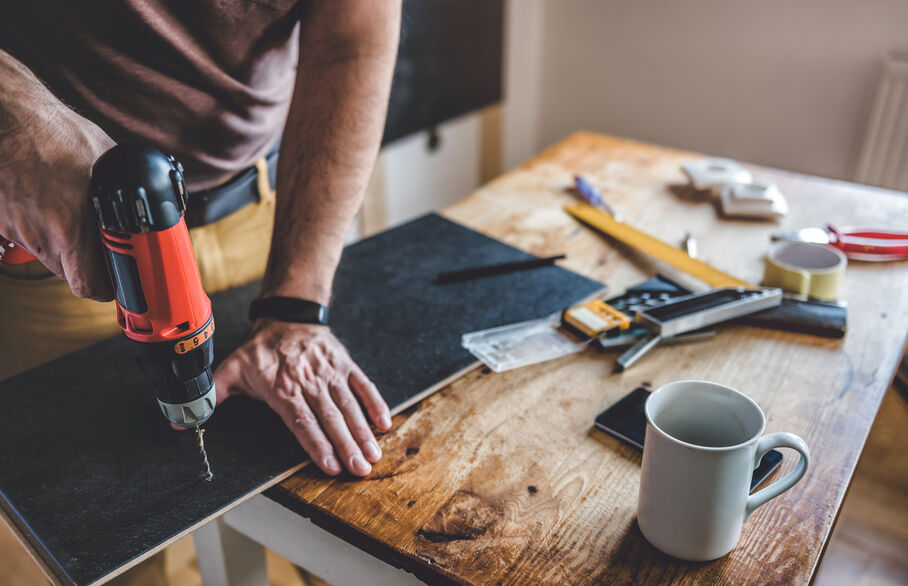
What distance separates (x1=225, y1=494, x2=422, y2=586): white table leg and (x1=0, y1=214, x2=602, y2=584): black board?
0.27 ft

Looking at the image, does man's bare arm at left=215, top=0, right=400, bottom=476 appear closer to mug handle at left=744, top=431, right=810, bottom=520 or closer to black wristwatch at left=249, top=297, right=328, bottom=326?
black wristwatch at left=249, top=297, right=328, bottom=326

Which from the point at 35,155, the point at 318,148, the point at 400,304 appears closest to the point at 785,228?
the point at 400,304

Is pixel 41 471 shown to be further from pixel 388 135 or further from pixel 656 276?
pixel 388 135

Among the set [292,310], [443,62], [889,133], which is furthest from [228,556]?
[889,133]

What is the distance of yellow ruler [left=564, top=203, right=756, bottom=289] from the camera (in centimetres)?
100

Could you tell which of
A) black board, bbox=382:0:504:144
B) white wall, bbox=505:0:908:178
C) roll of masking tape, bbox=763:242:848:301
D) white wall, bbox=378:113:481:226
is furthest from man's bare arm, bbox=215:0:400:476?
white wall, bbox=505:0:908:178

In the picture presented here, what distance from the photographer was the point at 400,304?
3.17 ft

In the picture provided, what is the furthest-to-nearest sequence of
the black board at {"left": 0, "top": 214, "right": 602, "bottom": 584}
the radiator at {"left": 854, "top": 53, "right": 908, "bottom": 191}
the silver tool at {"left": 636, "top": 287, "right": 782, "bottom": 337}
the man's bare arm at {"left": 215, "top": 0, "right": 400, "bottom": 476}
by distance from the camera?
the radiator at {"left": 854, "top": 53, "right": 908, "bottom": 191}
the silver tool at {"left": 636, "top": 287, "right": 782, "bottom": 337}
the man's bare arm at {"left": 215, "top": 0, "right": 400, "bottom": 476}
the black board at {"left": 0, "top": 214, "right": 602, "bottom": 584}

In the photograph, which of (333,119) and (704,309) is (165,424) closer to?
(333,119)

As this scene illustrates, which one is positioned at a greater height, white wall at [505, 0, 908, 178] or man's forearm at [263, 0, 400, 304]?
man's forearm at [263, 0, 400, 304]

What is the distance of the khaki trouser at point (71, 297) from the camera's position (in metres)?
0.95

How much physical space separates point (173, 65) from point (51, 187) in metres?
0.40

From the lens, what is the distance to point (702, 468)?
54cm

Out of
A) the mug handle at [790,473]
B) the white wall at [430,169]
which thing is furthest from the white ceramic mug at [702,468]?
the white wall at [430,169]
